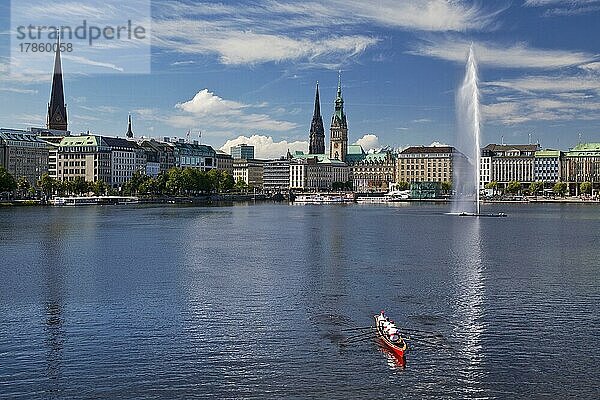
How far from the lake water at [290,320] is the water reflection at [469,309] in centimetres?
9

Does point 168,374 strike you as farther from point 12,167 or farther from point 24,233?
point 12,167

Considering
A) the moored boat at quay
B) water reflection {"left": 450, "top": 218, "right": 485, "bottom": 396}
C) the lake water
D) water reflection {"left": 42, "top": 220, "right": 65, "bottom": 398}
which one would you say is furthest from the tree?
water reflection {"left": 450, "top": 218, "right": 485, "bottom": 396}

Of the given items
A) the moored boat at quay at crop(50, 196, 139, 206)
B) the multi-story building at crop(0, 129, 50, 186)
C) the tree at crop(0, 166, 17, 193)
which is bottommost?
the moored boat at quay at crop(50, 196, 139, 206)

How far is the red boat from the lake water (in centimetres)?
42

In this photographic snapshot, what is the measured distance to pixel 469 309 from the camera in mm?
35000

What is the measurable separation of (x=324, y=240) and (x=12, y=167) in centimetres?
13950

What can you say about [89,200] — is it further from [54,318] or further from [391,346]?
[391,346]

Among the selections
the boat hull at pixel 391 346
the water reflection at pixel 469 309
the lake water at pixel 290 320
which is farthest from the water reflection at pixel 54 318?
the water reflection at pixel 469 309

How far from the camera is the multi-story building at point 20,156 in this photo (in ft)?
617

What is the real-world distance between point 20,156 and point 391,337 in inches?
7114

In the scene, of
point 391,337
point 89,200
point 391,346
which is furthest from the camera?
point 89,200

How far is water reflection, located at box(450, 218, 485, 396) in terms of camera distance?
82.5ft

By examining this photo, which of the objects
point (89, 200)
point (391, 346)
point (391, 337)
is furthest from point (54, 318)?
point (89, 200)

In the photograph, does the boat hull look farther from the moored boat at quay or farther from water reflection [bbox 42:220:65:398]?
the moored boat at quay
